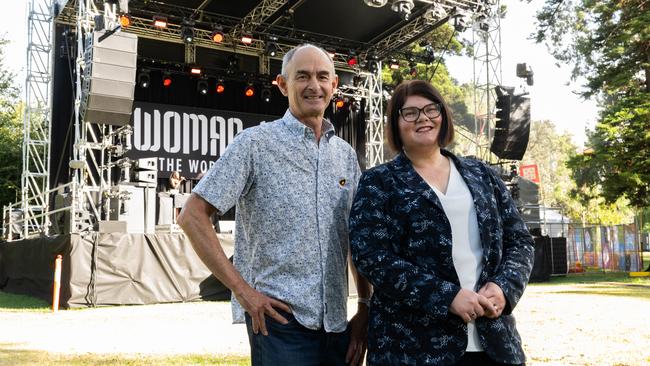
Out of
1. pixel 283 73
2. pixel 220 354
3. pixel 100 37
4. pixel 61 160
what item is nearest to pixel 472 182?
pixel 283 73

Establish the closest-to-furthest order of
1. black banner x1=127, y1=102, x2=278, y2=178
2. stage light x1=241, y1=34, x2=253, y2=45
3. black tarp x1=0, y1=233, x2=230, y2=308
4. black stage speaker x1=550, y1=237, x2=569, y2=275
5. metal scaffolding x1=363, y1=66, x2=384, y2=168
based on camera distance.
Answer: black tarp x1=0, y1=233, x2=230, y2=308
stage light x1=241, y1=34, x2=253, y2=45
black banner x1=127, y1=102, x2=278, y2=178
black stage speaker x1=550, y1=237, x2=569, y2=275
metal scaffolding x1=363, y1=66, x2=384, y2=168

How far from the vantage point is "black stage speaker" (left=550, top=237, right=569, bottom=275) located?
17328mm

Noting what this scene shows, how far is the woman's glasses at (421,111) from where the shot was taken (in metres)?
2.05

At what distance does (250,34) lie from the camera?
51.1 ft

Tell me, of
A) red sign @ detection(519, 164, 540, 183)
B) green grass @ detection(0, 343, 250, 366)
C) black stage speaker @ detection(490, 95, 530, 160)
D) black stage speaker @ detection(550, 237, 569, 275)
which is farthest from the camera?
red sign @ detection(519, 164, 540, 183)

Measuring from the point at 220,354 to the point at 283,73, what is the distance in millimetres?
3635

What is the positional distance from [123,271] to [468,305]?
9110mm

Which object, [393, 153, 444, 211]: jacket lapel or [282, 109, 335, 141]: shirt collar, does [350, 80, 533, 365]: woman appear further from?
[282, 109, 335, 141]: shirt collar

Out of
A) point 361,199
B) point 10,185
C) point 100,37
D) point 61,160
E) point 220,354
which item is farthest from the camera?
point 10,185

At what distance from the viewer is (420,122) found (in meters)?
2.04

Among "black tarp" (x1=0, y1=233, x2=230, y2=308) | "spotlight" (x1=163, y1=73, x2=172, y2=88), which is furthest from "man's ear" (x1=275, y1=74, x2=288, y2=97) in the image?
"spotlight" (x1=163, y1=73, x2=172, y2=88)

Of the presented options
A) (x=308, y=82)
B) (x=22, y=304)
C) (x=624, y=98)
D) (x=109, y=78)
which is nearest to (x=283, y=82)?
(x=308, y=82)

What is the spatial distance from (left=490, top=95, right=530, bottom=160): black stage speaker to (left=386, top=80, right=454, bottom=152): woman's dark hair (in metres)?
13.7

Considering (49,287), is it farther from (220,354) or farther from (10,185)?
(10,185)
